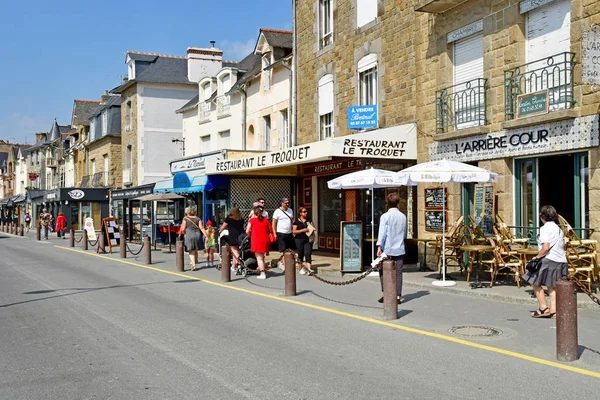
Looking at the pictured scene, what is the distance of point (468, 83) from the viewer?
44.2ft

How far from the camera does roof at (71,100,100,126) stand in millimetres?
51969

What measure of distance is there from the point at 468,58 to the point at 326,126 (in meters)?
6.40

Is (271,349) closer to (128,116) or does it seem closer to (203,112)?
(203,112)

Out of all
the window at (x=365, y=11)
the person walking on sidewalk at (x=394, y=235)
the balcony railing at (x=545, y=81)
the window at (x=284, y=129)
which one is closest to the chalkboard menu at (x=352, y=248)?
the balcony railing at (x=545, y=81)

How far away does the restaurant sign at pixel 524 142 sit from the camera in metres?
10.7

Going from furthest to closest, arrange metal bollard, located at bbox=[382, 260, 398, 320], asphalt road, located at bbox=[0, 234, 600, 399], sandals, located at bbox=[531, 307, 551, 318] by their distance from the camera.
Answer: sandals, located at bbox=[531, 307, 551, 318]
metal bollard, located at bbox=[382, 260, 398, 320]
asphalt road, located at bbox=[0, 234, 600, 399]

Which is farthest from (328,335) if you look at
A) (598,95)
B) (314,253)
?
(314,253)

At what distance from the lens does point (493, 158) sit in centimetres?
1273

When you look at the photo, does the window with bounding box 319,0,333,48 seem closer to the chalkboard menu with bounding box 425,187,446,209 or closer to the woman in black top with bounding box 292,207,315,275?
the chalkboard menu with bounding box 425,187,446,209

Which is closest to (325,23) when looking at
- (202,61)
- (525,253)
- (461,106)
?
(461,106)

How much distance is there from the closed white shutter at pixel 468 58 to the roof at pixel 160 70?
26590mm

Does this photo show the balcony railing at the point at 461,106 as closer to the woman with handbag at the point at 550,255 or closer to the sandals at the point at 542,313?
the woman with handbag at the point at 550,255

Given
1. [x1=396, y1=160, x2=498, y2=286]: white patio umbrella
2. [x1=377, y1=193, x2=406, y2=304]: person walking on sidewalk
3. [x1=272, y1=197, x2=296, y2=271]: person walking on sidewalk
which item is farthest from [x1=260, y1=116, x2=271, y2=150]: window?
[x1=377, y1=193, x2=406, y2=304]: person walking on sidewalk

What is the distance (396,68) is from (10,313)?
10674 millimetres
